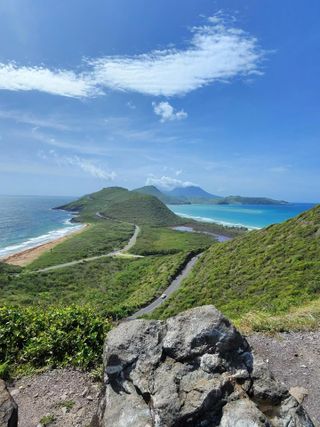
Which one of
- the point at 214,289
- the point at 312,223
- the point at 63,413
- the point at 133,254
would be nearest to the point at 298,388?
the point at 63,413

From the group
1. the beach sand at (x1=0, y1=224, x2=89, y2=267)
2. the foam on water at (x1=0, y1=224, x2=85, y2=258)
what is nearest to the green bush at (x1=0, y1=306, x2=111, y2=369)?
the beach sand at (x1=0, y1=224, x2=89, y2=267)

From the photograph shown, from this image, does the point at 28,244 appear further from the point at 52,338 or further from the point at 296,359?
the point at 296,359

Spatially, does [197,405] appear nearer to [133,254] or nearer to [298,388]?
[298,388]

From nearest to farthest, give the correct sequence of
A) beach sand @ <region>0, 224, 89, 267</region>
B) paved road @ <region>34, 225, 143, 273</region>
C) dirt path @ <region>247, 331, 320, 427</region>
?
1. dirt path @ <region>247, 331, 320, 427</region>
2. paved road @ <region>34, 225, 143, 273</region>
3. beach sand @ <region>0, 224, 89, 267</region>

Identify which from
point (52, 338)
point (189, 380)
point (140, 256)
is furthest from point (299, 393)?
point (140, 256)

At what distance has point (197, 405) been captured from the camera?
224 inches

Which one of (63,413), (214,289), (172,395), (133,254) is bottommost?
(133,254)

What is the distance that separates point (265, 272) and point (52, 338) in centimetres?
2897

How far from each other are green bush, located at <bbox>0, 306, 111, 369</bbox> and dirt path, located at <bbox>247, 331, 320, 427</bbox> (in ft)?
17.8

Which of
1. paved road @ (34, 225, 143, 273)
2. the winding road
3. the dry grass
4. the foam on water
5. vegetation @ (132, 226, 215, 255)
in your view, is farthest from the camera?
vegetation @ (132, 226, 215, 255)

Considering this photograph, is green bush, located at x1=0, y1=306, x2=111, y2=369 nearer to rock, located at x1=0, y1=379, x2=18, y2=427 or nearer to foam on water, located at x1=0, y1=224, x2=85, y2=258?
rock, located at x1=0, y1=379, x2=18, y2=427

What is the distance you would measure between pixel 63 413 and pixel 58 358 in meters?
2.59

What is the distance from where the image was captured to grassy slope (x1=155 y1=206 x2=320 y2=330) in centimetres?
2619

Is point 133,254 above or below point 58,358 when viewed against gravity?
below
